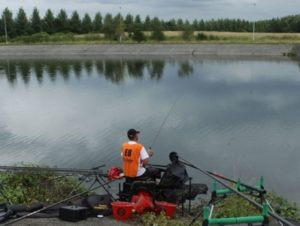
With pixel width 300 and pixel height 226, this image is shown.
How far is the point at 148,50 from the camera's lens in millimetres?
75750

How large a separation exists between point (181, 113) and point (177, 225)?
17081mm

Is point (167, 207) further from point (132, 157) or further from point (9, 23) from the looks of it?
point (9, 23)

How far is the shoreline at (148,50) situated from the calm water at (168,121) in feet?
82.4

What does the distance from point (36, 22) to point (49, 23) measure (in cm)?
289

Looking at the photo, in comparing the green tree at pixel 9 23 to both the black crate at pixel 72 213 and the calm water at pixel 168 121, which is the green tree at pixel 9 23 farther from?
the black crate at pixel 72 213

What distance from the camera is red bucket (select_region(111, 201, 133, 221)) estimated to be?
7461 millimetres

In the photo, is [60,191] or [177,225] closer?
[177,225]

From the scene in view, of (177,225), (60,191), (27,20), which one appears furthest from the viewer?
(27,20)

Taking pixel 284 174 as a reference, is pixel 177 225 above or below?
above

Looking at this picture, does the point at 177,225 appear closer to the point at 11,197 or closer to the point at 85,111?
the point at 11,197

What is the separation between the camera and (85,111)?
25.7 metres

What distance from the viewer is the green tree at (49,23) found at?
4262 inches

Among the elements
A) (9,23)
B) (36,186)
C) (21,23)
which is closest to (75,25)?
(21,23)

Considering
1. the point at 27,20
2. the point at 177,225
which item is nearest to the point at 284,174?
the point at 177,225
